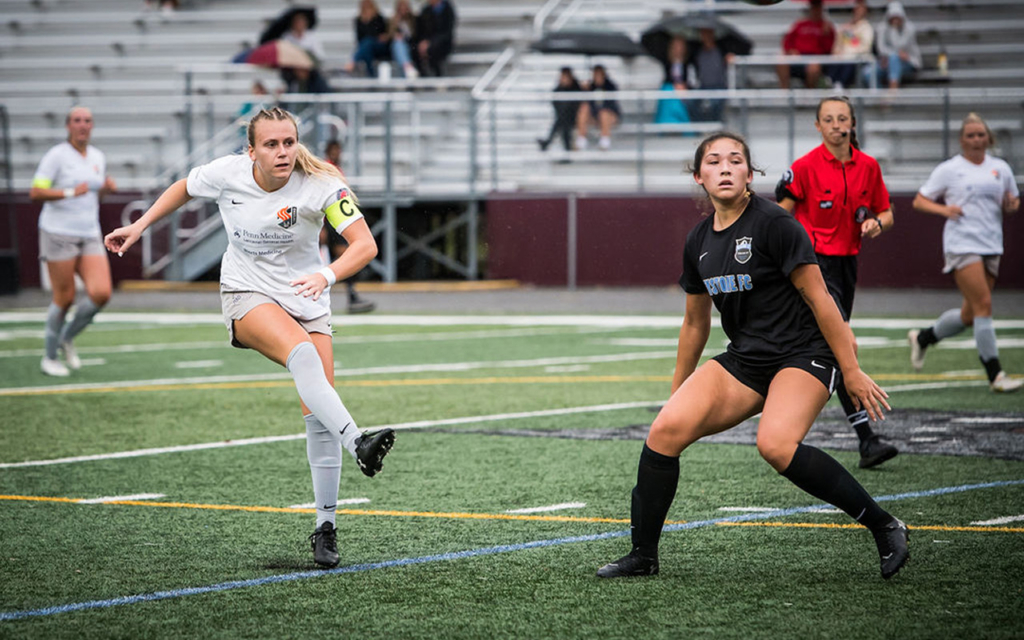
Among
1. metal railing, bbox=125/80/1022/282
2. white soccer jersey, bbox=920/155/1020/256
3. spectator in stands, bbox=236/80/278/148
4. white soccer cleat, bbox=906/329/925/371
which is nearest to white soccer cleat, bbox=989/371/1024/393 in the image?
white soccer jersey, bbox=920/155/1020/256

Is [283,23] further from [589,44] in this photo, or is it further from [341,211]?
[341,211]

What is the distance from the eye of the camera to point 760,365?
224 inches

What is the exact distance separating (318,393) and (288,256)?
703 mm

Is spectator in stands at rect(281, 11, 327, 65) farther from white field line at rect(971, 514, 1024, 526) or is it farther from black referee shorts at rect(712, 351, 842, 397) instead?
black referee shorts at rect(712, 351, 842, 397)

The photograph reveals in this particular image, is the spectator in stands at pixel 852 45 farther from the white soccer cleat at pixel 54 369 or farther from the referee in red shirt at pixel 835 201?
the referee in red shirt at pixel 835 201

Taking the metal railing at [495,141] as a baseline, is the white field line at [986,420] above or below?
below

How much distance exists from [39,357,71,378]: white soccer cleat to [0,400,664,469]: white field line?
4270 millimetres

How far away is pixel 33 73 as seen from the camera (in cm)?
2984

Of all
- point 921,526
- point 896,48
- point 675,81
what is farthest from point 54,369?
point 896,48

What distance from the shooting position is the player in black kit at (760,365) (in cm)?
549

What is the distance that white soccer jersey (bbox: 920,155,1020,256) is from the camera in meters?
11.3

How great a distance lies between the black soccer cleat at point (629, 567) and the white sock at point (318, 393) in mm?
1082

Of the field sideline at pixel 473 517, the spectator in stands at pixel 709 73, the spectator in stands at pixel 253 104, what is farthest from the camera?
the spectator in stands at pixel 253 104

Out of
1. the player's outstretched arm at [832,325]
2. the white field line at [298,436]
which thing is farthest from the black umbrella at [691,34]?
the player's outstretched arm at [832,325]
